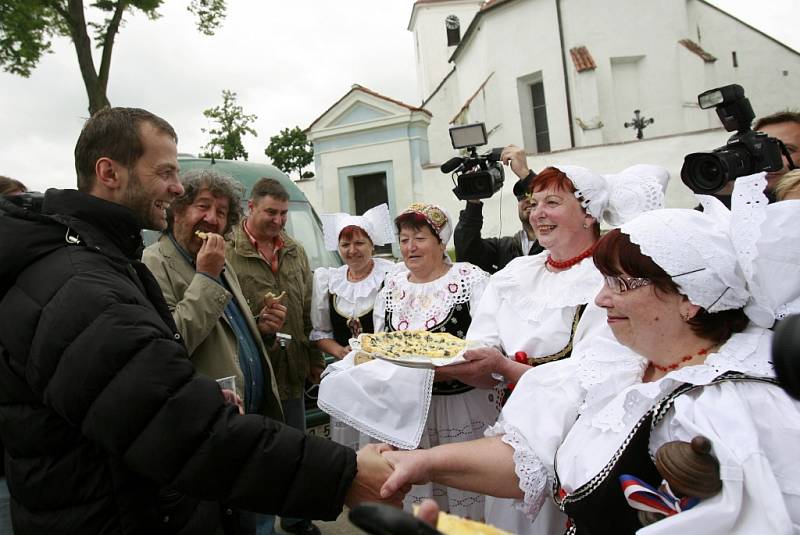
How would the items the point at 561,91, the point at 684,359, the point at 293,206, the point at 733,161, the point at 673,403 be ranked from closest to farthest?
the point at 673,403 → the point at 684,359 → the point at 733,161 → the point at 293,206 → the point at 561,91

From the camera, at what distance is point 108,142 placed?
6.29 feet

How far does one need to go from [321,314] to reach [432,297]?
39.7 inches

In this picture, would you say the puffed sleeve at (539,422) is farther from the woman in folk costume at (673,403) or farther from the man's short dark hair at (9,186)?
the man's short dark hair at (9,186)

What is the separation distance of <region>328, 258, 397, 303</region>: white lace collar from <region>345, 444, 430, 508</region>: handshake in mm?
2090

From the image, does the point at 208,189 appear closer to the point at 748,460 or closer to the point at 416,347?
the point at 416,347

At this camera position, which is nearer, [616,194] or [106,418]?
[106,418]

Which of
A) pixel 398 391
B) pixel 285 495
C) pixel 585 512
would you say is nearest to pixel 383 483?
pixel 285 495

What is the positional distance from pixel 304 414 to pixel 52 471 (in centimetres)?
244

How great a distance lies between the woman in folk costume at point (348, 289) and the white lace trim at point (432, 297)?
15.8 inches

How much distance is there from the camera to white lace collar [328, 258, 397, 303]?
4.00 m

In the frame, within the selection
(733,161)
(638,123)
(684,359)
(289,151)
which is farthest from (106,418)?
(289,151)

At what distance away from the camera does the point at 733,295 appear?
4.91 ft

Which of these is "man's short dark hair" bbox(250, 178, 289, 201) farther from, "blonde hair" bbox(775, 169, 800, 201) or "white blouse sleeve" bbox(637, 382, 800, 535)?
"white blouse sleeve" bbox(637, 382, 800, 535)

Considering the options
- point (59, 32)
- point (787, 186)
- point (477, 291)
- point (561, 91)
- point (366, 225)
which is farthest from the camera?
point (561, 91)
